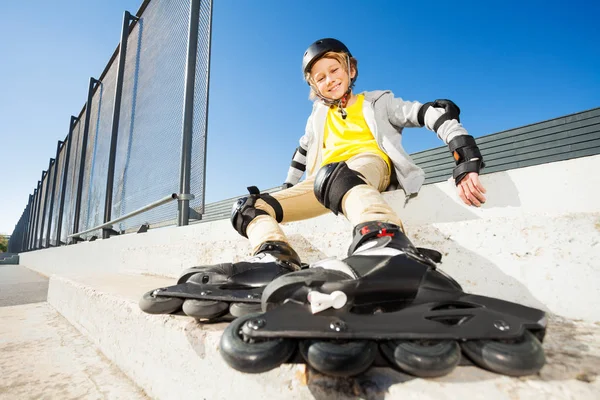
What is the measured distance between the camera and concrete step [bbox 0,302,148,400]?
0.89 metres

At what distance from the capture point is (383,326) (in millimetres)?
487

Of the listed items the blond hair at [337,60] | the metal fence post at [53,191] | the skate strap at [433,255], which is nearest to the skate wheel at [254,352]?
the skate strap at [433,255]

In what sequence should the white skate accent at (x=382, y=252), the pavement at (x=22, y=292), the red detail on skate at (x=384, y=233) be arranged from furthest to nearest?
the pavement at (x=22, y=292) → the red detail on skate at (x=384, y=233) → the white skate accent at (x=382, y=252)

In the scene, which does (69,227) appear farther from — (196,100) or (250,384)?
(250,384)

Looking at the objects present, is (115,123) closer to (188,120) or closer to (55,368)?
(188,120)

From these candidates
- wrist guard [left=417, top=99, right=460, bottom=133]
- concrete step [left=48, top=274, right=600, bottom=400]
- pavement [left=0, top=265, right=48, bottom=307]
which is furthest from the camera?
pavement [left=0, top=265, right=48, bottom=307]

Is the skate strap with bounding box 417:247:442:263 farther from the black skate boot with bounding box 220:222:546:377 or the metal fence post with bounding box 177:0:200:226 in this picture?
the metal fence post with bounding box 177:0:200:226

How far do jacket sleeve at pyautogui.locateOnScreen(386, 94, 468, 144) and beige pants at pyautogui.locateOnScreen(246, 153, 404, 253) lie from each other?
0.22 m

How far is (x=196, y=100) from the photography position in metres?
2.79

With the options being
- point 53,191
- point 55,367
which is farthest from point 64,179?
point 55,367

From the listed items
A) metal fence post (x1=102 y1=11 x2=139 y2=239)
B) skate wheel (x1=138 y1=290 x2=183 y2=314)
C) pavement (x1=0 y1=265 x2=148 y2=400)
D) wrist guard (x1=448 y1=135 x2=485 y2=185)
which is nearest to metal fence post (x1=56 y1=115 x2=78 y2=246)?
metal fence post (x1=102 y1=11 x2=139 y2=239)

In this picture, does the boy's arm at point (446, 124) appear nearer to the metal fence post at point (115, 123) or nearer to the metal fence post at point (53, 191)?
the metal fence post at point (115, 123)

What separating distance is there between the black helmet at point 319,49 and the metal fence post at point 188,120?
1.58 m

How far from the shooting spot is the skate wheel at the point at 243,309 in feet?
2.37
